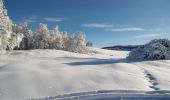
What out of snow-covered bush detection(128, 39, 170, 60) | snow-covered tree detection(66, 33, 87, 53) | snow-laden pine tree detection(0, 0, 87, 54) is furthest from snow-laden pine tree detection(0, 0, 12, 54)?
snow-covered tree detection(66, 33, 87, 53)

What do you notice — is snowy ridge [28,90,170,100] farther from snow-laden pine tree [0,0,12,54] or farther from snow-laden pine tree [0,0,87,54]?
snow-laden pine tree [0,0,87,54]

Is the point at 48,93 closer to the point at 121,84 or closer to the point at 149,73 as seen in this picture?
the point at 121,84

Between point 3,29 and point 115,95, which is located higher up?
point 3,29

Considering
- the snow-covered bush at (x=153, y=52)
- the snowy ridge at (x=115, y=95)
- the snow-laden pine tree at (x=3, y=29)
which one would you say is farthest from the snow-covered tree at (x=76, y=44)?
the snowy ridge at (x=115, y=95)

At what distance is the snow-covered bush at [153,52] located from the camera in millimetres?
39219

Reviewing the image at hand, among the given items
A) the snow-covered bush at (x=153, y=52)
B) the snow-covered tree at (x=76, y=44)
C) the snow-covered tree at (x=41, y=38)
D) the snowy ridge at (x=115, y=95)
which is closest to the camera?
the snowy ridge at (x=115, y=95)

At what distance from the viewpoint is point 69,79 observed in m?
20.0

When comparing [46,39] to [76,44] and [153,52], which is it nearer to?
[76,44]

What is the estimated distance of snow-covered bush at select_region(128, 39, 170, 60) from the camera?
39.2m

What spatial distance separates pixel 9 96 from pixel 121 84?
6.79 m

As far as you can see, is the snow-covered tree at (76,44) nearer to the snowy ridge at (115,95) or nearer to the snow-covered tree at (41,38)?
the snow-covered tree at (41,38)

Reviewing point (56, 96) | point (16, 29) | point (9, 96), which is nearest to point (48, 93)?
point (56, 96)

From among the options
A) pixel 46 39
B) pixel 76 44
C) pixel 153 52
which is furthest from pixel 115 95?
pixel 76 44

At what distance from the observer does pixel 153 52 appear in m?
39.2
